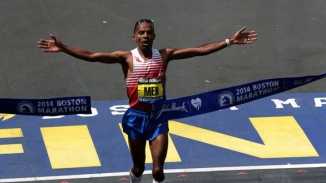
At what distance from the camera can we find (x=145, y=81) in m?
10.0

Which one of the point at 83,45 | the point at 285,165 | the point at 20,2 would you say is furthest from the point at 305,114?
the point at 20,2

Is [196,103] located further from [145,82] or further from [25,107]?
[25,107]

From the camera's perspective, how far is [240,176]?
467 inches

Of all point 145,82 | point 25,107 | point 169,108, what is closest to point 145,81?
point 145,82

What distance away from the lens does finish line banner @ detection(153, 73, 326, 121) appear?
33.1ft

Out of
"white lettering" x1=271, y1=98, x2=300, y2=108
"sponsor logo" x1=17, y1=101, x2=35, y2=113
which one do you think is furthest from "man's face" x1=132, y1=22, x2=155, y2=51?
"white lettering" x1=271, y1=98, x2=300, y2=108

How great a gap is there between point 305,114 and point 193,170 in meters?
2.91

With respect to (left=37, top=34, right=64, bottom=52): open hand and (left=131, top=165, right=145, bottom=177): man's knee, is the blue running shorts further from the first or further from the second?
(left=37, top=34, right=64, bottom=52): open hand

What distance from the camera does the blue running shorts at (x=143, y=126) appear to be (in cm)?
1010

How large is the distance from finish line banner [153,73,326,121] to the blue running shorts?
120mm

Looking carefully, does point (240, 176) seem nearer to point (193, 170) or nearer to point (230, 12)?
point (193, 170)

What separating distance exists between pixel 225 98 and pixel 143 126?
50.3 inches

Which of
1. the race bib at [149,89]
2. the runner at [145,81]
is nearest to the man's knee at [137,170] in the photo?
the runner at [145,81]

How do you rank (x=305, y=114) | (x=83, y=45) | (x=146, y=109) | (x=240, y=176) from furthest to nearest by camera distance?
(x=83, y=45)
(x=305, y=114)
(x=240, y=176)
(x=146, y=109)
